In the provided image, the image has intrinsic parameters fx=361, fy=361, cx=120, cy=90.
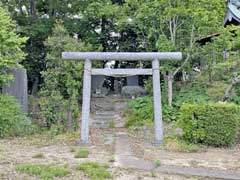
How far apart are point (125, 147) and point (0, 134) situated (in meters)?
3.94

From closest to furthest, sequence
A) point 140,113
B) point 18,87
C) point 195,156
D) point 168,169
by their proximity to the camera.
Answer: point 168,169, point 195,156, point 18,87, point 140,113

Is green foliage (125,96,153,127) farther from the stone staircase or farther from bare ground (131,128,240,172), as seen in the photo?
bare ground (131,128,240,172)

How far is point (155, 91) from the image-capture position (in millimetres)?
9898

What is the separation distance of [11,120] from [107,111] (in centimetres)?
520

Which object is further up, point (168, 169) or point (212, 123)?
point (212, 123)

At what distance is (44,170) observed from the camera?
244 inches

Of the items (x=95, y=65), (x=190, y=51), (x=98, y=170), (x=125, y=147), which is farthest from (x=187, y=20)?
A: (x=98, y=170)

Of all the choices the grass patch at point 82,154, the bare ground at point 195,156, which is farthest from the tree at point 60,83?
the grass patch at point 82,154

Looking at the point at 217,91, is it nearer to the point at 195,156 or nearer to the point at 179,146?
the point at 179,146

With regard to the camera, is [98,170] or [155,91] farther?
[155,91]

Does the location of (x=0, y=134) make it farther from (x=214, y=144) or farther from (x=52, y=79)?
(x=214, y=144)

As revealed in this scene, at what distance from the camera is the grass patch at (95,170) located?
598cm

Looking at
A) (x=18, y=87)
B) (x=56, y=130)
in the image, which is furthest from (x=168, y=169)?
(x=18, y=87)

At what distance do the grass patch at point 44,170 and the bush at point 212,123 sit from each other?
427cm
